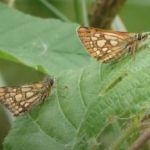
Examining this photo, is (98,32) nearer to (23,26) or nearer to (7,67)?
(23,26)

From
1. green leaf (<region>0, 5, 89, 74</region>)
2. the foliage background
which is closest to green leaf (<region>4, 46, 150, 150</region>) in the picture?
the foliage background

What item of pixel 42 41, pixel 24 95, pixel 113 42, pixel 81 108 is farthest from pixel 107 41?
pixel 42 41

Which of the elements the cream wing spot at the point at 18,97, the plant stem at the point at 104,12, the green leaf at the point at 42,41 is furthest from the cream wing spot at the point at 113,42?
the plant stem at the point at 104,12

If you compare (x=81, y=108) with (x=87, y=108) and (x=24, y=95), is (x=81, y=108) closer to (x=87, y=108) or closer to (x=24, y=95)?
(x=87, y=108)

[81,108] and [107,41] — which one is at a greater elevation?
[107,41]

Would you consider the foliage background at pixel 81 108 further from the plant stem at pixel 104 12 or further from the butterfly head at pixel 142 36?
the plant stem at pixel 104 12

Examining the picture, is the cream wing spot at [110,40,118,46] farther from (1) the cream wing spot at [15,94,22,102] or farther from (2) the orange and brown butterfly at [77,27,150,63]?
(1) the cream wing spot at [15,94,22,102]
